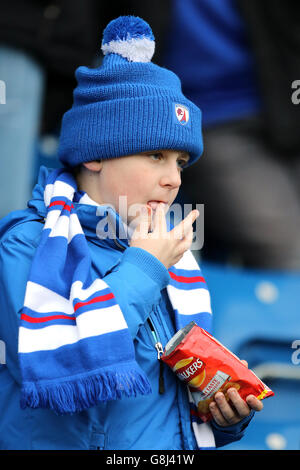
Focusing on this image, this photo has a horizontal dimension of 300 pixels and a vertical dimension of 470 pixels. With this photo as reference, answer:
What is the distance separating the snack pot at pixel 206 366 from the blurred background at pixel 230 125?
1.13 metres

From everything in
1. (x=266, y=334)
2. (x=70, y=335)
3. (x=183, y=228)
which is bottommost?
(x=266, y=334)

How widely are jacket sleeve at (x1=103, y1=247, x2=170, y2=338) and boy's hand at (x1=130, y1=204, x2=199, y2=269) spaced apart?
0.03 meters

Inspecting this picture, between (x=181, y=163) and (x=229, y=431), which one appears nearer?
(x=229, y=431)

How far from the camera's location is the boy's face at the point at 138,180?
57.6 inches

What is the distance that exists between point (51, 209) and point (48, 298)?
220 mm

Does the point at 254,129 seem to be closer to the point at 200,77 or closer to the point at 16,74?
the point at 200,77

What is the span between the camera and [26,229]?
140 centimetres

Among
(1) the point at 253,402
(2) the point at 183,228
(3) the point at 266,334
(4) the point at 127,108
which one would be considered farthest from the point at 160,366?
(3) the point at 266,334

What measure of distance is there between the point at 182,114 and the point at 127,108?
14 centimetres

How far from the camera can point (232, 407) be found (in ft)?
4.54

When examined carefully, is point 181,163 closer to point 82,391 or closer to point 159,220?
point 159,220

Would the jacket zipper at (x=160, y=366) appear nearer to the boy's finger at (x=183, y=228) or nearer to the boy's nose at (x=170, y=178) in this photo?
the boy's finger at (x=183, y=228)

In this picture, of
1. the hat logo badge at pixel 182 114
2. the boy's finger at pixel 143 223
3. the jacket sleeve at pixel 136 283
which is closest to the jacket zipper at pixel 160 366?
the jacket sleeve at pixel 136 283

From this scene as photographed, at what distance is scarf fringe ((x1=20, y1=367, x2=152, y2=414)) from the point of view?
118 centimetres
